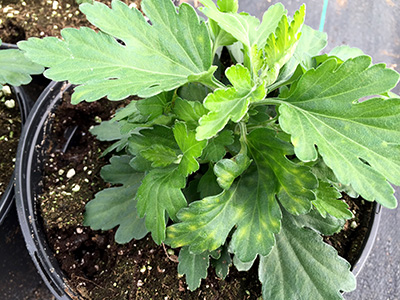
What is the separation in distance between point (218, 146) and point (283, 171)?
0.13 meters

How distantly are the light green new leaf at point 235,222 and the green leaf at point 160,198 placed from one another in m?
0.02

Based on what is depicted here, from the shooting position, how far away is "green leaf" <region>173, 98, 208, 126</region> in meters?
0.71

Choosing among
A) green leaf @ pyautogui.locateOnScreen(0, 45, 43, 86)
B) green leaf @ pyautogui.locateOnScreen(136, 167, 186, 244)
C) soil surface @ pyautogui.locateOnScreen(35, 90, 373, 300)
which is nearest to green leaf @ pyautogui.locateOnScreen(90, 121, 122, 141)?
soil surface @ pyautogui.locateOnScreen(35, 90, 373, 300)

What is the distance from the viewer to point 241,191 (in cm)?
78

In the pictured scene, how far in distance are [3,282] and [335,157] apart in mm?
1260

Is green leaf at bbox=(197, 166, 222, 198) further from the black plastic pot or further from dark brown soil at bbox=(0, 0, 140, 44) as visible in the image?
dark brown soil at bbox=(0, 0, 140, 44)

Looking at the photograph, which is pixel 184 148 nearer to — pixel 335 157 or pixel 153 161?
pixel 153 161

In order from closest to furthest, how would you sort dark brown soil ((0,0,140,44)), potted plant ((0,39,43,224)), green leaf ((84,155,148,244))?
green leaf ((84,155,148,244)), potted plant ((0,39,43,224)), dark brown soil ((0,0,140,44))

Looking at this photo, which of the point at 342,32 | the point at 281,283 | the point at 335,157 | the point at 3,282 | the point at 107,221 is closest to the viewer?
the point at 335,157

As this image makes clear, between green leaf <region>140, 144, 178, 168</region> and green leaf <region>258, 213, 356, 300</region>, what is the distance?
0.29 metres

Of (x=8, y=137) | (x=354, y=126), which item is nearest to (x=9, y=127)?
(x=8, y=137)

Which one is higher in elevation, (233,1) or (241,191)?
(233,1)

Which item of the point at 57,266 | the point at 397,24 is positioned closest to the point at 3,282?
the point at 57,266

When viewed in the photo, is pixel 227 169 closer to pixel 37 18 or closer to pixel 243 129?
pixel 243 129
